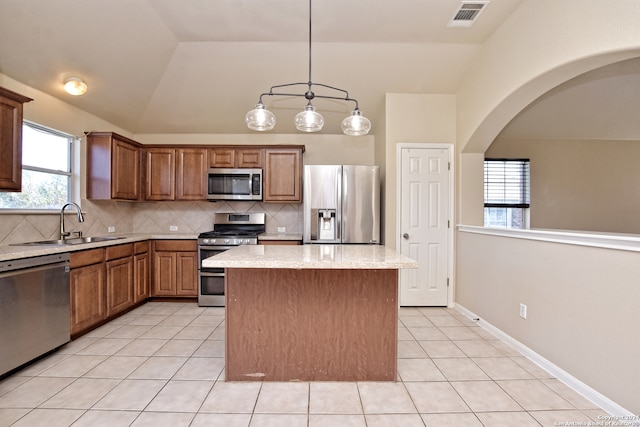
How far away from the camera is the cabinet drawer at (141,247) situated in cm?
364

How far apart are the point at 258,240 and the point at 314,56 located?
7.68 feet

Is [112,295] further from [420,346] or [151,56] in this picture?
[420,346]

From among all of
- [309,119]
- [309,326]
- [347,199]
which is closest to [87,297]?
[309,326]

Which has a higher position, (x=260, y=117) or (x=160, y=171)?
(x=260, y=117)

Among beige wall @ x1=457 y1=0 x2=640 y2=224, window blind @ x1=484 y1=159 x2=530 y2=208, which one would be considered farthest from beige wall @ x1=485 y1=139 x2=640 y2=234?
beige wall @ x1=457 y1=0 x2=640 y2=224

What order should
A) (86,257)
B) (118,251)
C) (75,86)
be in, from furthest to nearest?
(118,251)
(75,86)
(86,257)

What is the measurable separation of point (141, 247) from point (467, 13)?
14.4 ft

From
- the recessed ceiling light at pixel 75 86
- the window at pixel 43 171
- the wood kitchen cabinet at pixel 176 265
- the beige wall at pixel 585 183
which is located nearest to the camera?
the window at pixel 43 171

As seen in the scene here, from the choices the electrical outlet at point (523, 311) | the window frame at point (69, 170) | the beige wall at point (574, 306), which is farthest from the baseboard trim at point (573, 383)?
the window frame at point (69, 170)

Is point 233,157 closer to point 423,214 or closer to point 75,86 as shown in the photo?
point 75,86

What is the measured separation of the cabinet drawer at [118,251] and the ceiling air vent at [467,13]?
4189 millimetres

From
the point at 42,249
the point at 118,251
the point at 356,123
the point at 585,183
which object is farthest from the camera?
the point at 585,183

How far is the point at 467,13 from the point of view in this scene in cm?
288

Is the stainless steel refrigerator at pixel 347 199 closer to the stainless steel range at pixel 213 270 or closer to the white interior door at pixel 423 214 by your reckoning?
the white interior door at pixel 423 214
